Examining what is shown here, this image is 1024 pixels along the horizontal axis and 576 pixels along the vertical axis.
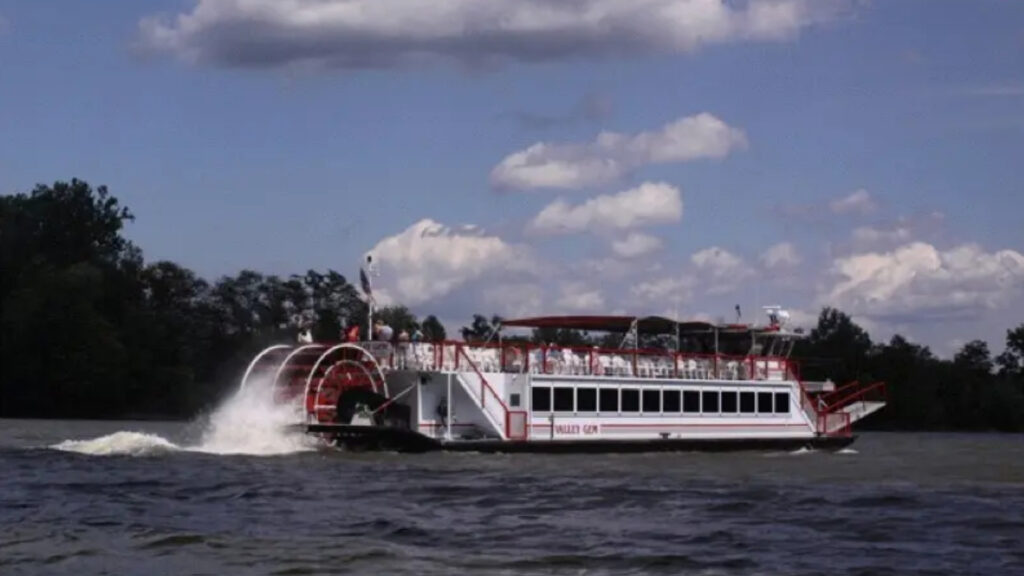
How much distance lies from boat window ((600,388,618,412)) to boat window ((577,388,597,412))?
0.90ft

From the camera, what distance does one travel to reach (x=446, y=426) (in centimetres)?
4019

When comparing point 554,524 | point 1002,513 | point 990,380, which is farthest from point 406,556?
point 990,380

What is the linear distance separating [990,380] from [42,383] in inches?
2305

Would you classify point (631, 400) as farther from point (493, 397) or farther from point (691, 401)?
point (493, 397)

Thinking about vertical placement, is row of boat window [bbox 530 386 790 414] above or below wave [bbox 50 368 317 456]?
above

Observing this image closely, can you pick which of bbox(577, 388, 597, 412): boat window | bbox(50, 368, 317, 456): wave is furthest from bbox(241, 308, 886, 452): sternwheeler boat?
bbox(50, 368, 317, 456): wave

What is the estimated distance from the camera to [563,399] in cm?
4219

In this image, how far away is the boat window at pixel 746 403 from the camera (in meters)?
47.3

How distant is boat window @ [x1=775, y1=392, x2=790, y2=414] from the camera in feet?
160

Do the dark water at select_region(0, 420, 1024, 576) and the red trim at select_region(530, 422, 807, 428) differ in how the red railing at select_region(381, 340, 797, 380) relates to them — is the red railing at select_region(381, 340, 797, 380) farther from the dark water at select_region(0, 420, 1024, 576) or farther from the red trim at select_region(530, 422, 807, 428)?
the dark water at select_region(0, 420, 1024, 576)

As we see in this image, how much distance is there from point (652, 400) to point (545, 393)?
4.06 metres

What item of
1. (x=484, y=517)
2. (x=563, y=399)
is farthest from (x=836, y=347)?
(x=484, y=517)

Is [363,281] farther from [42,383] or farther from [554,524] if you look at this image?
[42,383]

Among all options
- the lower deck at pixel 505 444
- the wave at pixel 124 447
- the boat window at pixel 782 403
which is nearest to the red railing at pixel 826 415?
the boat window at pixel 782 403
